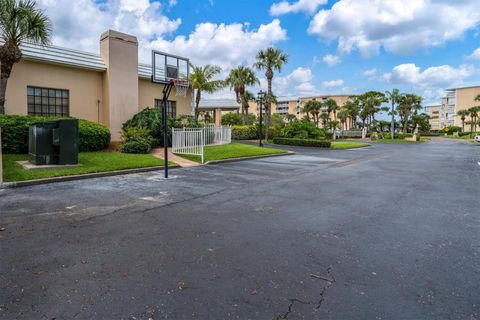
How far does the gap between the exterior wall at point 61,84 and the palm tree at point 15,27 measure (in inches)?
74.1

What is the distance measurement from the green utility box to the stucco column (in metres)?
6.89

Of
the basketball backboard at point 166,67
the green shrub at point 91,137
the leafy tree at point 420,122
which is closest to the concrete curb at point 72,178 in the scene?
the green shrub at point 91,137

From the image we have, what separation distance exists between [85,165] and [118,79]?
8091 millimetres

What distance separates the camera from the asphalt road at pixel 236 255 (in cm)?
289

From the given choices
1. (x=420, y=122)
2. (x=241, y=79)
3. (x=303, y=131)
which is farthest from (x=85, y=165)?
(x=420, y=122)

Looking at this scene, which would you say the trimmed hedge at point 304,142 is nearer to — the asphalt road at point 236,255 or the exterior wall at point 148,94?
the exterior wall at point 148,94

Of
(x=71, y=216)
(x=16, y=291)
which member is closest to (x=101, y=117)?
(x=71, y=216)

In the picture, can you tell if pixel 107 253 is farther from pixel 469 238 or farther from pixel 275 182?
pixel 275 182

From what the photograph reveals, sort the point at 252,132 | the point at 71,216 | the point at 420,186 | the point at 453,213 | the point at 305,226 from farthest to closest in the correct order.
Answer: the point at 252,132, the point at 420,186, the point at 453,213, the point at 71,216, the point at 305,226

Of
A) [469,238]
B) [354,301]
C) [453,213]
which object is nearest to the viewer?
[354,301]

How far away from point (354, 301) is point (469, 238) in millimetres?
2902

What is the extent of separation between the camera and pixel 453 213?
6242mm

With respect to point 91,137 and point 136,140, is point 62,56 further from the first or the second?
point 136,140

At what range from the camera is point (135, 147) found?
14945 mm
